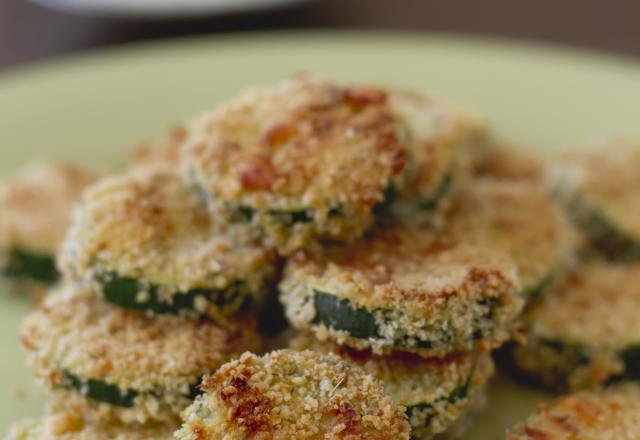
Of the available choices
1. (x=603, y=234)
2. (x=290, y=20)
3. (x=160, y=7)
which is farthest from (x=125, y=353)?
(x=290, y=20)

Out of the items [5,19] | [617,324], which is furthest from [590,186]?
[5,19]

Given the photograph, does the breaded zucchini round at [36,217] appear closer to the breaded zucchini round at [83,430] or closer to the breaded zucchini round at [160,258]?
the breaded zucchini round at [160,258]

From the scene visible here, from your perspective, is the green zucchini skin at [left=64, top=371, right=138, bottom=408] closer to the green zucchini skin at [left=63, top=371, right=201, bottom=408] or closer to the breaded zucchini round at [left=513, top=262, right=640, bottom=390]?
the green zucchini skin at [left=63, top=371, right=201, bottom=408]

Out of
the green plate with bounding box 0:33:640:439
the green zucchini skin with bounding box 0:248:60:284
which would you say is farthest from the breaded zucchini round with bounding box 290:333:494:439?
the green plate with bounding box 0:33:640:439

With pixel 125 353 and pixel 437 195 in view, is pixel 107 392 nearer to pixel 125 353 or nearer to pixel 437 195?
pixel 125 353

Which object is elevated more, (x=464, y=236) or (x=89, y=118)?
Result: (x=89, y=118)

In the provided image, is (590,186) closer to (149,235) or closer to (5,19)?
(149,235)
